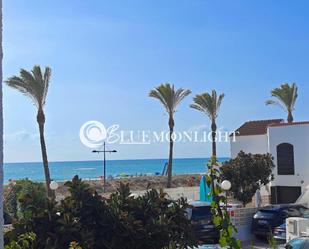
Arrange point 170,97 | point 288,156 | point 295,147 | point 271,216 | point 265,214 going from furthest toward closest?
point 170,97 → point 288,156 → point 295,147 → point 265,214 → point 271,216

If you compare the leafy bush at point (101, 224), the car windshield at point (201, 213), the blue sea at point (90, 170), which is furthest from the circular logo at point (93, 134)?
the blue sea at point (90, 170)

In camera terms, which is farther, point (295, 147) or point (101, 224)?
point (295, 147)

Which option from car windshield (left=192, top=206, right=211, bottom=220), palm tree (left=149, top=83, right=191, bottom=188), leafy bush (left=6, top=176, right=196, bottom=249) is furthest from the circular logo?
leafy bush (left=6, top=176, right=196, bottom=249)

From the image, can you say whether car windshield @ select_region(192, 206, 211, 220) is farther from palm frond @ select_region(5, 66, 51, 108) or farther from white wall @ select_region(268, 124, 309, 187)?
palm frond @ select_region(5, 66, 51, 108)

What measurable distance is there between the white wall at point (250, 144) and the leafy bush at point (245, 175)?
4001 millimetres

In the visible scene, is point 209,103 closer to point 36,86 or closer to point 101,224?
point 36,86

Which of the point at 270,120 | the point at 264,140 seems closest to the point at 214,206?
the point at 264,140

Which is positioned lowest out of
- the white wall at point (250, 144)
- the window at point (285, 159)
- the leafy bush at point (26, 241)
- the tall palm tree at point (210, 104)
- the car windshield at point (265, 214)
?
the car windshield at point (265, 214)

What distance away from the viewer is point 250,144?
2689 cm

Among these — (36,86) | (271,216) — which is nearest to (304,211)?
(271,216)

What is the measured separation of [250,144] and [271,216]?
34.9ft

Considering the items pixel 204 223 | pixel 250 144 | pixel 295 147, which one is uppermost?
pixel 250 144

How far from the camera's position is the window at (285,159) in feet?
80.4

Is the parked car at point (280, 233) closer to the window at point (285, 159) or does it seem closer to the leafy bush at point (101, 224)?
the leafy bush at point (101, 224)
